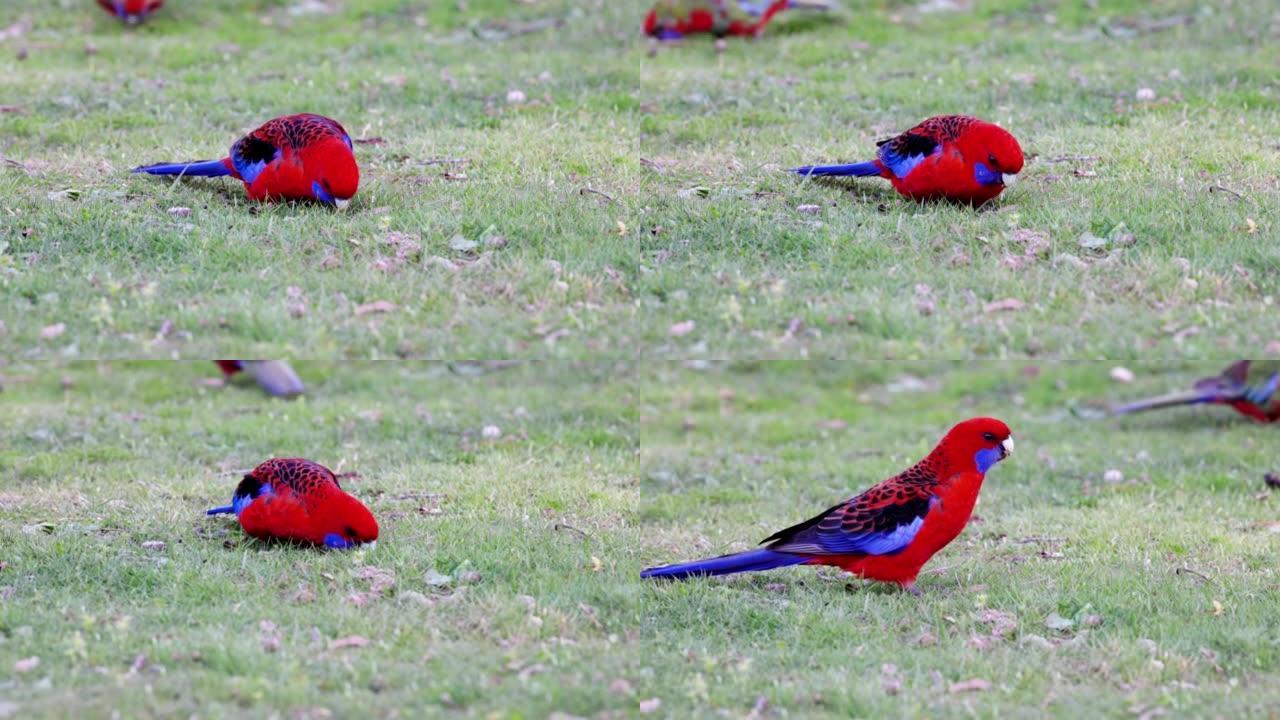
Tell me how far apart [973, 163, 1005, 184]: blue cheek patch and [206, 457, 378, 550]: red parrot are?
3.88 meters

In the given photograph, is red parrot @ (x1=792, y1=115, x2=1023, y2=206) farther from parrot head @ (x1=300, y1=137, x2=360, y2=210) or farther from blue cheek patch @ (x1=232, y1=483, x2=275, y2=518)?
blue cheek patch @ (x1=232, y1=483, x2=275, y2=518)

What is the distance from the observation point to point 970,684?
6207mm

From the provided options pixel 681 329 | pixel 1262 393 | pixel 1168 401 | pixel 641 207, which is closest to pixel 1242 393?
pixel 1262 393

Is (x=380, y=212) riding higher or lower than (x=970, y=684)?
higher

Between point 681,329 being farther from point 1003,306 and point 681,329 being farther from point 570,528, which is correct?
point 1003,306

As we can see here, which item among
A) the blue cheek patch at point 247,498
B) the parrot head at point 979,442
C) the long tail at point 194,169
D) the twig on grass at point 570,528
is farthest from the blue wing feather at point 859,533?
the long tail at point 194,169

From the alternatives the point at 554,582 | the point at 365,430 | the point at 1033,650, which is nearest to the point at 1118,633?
the point at 1033,650

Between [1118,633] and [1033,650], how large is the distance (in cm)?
45

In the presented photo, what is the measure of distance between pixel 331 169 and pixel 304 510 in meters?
2.07

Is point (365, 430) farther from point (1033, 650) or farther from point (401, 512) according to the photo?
point (1033, 650)

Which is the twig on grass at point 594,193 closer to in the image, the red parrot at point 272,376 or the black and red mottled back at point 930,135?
the black and red mottled back at point 930,135

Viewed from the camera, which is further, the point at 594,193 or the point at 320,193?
the point at 594,193

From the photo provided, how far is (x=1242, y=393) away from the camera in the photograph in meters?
11.4

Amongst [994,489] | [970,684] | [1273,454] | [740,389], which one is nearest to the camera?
[970,684]
